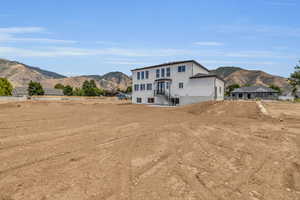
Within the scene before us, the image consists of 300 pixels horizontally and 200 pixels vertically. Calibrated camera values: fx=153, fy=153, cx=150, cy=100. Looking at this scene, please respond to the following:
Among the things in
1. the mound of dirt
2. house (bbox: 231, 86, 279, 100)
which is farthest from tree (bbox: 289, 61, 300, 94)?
the mound of dirt

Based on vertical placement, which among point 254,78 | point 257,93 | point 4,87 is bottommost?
point 257,93

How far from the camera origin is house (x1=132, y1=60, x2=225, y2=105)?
27.6 metres

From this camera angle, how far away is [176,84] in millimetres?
30578

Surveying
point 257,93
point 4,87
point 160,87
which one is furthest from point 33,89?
point 257,93

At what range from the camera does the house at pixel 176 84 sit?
27609 mm

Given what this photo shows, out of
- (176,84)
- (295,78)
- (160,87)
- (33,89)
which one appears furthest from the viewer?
(33,89)

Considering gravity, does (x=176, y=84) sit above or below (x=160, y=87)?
above

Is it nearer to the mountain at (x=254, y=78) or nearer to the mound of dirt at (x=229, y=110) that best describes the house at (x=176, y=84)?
the mound of dirt at (x=229, y=110)

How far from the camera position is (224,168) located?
4570 mm

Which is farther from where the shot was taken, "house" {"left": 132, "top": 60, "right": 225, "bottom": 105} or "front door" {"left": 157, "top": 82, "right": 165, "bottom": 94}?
"front door" {"left": 157, "top": 82, "right": 165, "bottom": 94}

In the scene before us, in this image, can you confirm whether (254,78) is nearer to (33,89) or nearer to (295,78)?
(295,78)

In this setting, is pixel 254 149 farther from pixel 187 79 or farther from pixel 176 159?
pixel 187 79

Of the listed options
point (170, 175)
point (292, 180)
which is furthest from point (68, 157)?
point (292, 180)

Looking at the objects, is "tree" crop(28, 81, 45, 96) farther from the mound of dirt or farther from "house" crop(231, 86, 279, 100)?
"house" crop(231, 86, 279, 100)
